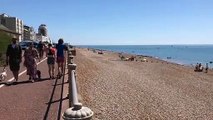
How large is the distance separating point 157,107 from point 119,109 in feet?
8.69

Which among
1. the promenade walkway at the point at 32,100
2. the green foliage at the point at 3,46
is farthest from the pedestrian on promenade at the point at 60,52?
the green foliage at the point at 3,46

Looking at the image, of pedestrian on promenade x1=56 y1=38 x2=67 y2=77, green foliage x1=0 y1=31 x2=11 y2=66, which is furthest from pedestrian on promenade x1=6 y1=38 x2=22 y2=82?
green foliage x1=0 y1=31 x2=11 y2=66

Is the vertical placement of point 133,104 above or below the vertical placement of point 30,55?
below

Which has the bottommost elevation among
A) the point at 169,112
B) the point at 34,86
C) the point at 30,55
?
the point at 169,112

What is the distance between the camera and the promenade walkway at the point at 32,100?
28.8 feet

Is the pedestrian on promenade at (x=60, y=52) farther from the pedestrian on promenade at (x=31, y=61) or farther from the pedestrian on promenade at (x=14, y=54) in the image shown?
the pedestrian on promenade at (x=14, y=54)

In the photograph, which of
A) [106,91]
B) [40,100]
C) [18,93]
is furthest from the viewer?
[106,91]

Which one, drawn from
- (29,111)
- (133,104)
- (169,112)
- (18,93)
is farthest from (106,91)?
(29,111)

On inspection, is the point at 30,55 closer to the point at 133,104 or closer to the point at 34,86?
the point at 34,86

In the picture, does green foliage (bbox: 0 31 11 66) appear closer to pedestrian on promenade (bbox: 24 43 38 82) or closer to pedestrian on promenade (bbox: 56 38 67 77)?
pedestrian on promenade (bbox: 56 38 67 77)

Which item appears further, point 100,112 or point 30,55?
point 30,55

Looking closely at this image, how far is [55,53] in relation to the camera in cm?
1752

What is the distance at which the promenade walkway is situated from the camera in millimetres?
8766

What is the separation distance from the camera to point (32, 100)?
420 inches
